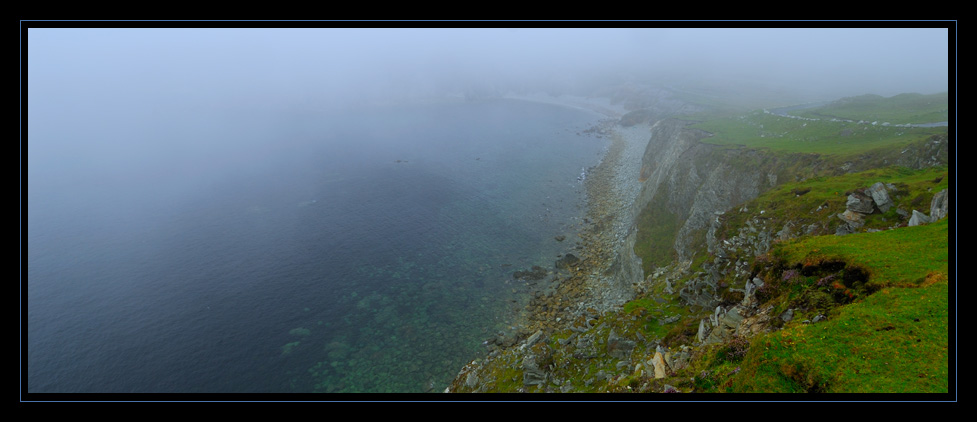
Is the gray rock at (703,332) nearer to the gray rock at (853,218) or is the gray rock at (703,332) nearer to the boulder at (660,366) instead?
the boulder at (660,366)

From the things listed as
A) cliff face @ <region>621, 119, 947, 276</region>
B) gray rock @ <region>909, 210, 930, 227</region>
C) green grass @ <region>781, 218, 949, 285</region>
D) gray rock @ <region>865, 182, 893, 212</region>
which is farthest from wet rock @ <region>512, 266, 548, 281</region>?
gray rock @ <region>909, 210, 930, 227</region>

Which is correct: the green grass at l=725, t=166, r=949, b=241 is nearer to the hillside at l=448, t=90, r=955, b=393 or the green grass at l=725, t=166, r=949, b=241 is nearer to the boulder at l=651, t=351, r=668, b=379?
the hillside at l=448, t=90, r=955, b=393

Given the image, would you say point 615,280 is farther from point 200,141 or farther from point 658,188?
point 200,141

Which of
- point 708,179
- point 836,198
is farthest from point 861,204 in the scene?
point 708,179
